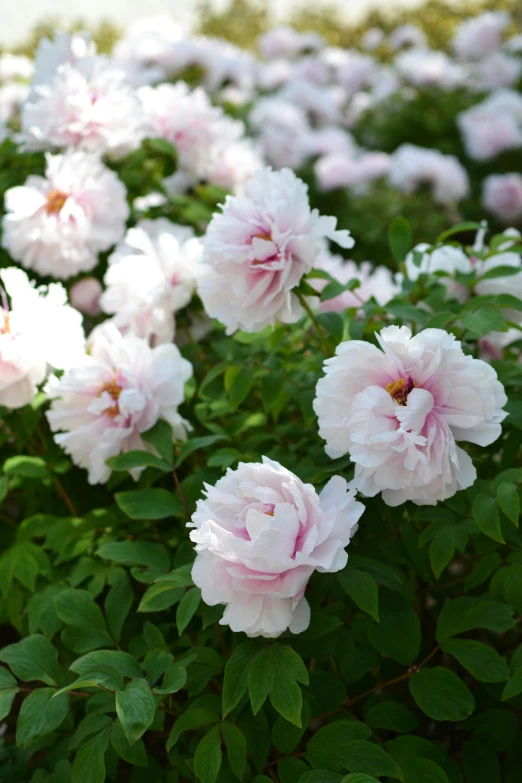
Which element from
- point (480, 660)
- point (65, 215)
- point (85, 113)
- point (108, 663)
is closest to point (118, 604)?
point (108, 663)

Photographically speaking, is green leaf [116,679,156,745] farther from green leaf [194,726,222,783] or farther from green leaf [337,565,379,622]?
green leaf [337,565,379,622]

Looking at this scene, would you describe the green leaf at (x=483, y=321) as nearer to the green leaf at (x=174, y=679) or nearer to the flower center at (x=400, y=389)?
the flower center at (x=400, y=389)

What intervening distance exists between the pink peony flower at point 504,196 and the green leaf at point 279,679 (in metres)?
3.79

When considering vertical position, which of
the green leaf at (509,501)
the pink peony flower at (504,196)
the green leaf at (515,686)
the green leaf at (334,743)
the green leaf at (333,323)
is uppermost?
the green leaf at (509,501)

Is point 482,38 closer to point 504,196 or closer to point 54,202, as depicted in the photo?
point 504,196

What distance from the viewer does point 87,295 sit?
5.89ft

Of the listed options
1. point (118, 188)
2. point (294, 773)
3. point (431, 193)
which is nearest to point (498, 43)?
point (431, 193)

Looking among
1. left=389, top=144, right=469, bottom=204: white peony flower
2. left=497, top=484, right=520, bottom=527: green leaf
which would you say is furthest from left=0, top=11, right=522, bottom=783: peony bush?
left=389, top=144, right=469, bottom=204: white peony flower

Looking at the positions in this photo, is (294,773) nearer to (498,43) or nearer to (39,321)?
(39,321)

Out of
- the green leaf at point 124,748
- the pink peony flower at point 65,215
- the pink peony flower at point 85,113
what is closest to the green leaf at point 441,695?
the green leaf at point 124,748

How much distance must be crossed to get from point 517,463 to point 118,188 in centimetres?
92

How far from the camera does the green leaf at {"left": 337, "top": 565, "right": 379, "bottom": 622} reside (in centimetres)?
91

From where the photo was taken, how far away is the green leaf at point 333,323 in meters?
1.26

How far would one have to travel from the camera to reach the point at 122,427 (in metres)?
1.24
